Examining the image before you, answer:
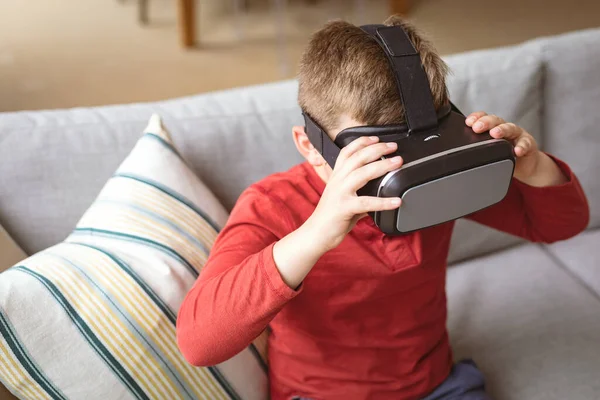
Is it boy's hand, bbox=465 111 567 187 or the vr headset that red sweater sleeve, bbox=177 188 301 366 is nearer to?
the vr headset

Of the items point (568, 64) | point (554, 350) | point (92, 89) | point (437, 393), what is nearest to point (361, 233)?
A: point (437, 393)

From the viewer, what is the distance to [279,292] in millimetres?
798

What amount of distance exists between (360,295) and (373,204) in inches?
11.1

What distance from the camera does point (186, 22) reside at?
338 centimetres

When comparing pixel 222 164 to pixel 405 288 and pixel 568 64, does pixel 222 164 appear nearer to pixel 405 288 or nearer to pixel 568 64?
pixel 405 288

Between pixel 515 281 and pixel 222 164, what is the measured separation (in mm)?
713

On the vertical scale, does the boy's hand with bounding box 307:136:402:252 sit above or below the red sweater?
above

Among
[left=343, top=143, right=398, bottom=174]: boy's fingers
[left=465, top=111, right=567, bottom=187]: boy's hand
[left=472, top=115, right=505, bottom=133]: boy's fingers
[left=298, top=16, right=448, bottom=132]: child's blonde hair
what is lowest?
[left=465, top=111, right=567, bottom=187]: boy's hand

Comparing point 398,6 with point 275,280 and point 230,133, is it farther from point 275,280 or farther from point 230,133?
point 275,280

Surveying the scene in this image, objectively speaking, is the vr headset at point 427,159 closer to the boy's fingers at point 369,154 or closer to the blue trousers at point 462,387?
the boy's fingers at point 369,154

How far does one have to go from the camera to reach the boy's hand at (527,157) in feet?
2.79

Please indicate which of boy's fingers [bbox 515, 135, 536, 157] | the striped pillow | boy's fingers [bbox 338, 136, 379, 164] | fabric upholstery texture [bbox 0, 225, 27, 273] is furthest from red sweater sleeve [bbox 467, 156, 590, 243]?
fabric upholstery texture [bbox 0, 225, 27, 273]

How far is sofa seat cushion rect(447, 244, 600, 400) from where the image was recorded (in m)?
1.21

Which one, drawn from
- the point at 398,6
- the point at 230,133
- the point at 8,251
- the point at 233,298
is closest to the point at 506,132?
the point at 233,298
